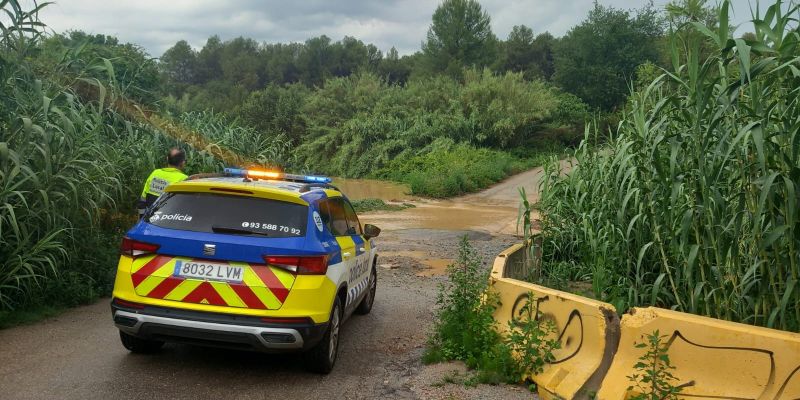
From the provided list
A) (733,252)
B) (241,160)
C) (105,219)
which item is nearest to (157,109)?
(241,160)

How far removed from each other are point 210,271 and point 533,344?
2.53 m

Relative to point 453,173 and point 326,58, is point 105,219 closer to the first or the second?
point 453,173

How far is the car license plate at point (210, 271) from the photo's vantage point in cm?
486

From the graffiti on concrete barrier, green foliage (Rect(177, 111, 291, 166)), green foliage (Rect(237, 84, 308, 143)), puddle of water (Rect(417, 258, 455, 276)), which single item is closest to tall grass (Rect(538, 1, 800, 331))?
the graffiti on concrete barrier

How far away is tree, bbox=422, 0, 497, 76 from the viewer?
220 ft

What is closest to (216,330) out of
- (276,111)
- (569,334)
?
(569,334)

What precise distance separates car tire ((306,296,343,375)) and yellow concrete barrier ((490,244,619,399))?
5.05ft

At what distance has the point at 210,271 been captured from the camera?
16.0 feet

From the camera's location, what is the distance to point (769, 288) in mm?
4309

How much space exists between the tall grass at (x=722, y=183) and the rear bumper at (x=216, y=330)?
2.55 m

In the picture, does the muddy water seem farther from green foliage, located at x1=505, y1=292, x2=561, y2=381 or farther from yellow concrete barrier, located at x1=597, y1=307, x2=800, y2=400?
yellow concrete barrier, located at x1=597, y1=307, x2=800, y2=400

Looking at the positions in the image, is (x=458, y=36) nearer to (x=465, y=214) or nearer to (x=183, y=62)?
(x=465, y=214)

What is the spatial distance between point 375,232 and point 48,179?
3421mm

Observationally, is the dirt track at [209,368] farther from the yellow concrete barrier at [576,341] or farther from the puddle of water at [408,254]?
the puddle of water at [408,254]
